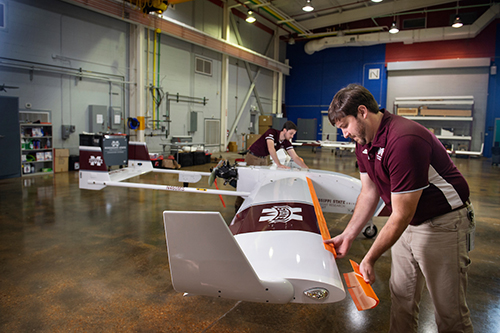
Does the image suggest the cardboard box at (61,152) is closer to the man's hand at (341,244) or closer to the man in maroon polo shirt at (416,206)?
the man's hand at (341,244)

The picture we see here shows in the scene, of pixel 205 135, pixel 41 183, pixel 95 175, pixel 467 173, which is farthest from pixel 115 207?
pixel 467 173

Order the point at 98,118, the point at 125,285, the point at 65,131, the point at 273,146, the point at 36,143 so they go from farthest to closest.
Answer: the point at 98,118 → the point at 65,131 → the point at 36,143 → the point at 273,146 → the point at 125,285

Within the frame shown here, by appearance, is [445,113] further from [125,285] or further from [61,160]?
[125,285]

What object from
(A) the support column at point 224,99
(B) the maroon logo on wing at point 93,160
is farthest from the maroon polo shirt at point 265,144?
(A) the support column at point 224,99

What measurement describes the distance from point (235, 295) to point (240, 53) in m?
16.1

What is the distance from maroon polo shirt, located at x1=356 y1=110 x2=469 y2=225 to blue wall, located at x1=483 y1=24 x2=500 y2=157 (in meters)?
18.9

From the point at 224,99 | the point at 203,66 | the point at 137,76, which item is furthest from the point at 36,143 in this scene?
the point at 224,99

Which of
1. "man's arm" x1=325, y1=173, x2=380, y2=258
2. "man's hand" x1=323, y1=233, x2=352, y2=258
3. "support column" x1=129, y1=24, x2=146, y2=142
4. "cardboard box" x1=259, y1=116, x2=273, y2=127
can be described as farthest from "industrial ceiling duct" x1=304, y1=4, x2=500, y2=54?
"man's hand" x1=323, y1=233, x2=352, y2=258

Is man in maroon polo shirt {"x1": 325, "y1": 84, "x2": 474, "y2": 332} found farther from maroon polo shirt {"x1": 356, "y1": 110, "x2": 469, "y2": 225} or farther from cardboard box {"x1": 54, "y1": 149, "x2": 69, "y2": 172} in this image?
cardboard box {"x1": 54, "y1": 149, "x2": 69, "y2": 172}

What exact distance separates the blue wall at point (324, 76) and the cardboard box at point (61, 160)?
15343mm

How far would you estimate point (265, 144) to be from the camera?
5.78 meters

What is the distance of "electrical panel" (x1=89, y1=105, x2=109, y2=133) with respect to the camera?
33.2 feet

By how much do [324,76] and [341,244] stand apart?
2023 centimetres

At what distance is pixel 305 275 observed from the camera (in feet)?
5.20
